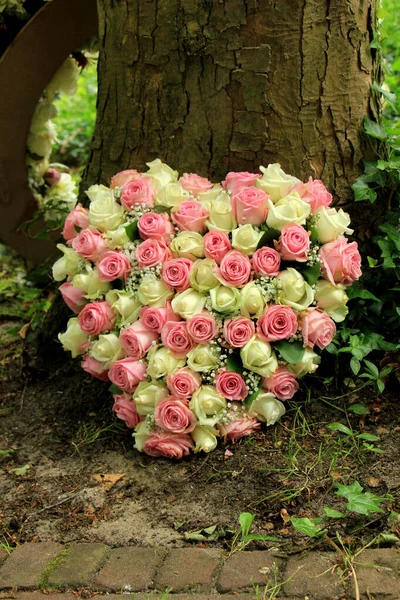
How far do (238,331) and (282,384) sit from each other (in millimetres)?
261

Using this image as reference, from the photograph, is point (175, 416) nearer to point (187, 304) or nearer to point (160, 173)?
point (187, 304)

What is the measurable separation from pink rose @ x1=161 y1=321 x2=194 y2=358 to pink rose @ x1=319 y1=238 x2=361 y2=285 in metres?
0.53

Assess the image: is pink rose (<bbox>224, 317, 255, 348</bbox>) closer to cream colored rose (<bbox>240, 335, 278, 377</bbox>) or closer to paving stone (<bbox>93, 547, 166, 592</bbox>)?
cream colored rose (<bbox>240, 335, 278, 377</bbox>)

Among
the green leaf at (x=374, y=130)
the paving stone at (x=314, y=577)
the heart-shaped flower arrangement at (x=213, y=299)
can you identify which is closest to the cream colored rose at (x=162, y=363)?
the heart-shaped flower arrangement at (x=213, y=299)

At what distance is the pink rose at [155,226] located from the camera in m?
2.66

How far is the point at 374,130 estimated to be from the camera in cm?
285

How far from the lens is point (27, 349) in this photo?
3.45 meters

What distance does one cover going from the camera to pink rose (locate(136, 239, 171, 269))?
2.62 m

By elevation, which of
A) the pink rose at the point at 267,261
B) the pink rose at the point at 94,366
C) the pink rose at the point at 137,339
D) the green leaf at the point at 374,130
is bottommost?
the pink rose at the point at 94,366

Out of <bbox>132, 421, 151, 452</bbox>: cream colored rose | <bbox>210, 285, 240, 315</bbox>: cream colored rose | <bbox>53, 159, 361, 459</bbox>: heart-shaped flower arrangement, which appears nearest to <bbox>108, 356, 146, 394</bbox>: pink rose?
<bbox>53, 159, 361, 459</bbox>: heart-shaped flower arrangement

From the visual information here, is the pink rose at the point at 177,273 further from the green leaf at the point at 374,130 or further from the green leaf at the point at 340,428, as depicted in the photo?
the green leaf at the point at 374,130

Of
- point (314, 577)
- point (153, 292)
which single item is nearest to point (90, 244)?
point (153, 292)

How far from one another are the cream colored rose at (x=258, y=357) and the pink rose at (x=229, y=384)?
0.05 metres

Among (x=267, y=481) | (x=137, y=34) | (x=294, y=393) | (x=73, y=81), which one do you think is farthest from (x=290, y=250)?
(x=73, y=81)
